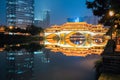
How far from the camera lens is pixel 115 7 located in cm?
1711

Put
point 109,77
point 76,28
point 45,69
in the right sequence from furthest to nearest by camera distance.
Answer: point 76,28 → point 45,69 → point 109,77

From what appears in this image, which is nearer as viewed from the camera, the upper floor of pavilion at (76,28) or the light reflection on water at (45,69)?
the light reflection on water at (45,69)

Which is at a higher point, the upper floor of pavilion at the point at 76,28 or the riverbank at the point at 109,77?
the upper floor of pavilion at the point at 76,28

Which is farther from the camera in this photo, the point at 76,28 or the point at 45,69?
the point at 76,28

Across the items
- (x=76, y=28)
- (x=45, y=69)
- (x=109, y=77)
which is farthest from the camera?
(x=76, y=28)

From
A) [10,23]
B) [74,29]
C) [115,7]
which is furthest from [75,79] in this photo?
[10,23]

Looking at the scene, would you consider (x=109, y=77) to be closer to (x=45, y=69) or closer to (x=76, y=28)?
(x=45, y=69)

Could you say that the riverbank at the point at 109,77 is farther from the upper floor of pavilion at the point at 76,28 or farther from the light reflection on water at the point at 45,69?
the upper floor of pavilion at the point at 76,28

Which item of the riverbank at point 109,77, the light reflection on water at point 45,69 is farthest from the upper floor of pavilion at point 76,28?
the riverbank at point 109,77

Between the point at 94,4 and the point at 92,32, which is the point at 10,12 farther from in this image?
the point at 94,4

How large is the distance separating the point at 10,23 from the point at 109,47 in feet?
600

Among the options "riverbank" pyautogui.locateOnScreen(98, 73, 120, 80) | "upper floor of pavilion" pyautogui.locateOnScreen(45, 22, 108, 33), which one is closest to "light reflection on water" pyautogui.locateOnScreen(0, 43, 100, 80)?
"riverbank" pyautogui.locateOnScreen(98, 73, 120, 80)

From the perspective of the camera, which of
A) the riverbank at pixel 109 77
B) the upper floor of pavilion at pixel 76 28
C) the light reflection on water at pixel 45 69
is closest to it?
the riverbank at pixel 109 77

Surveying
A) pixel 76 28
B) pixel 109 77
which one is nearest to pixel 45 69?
pixel 109 77
